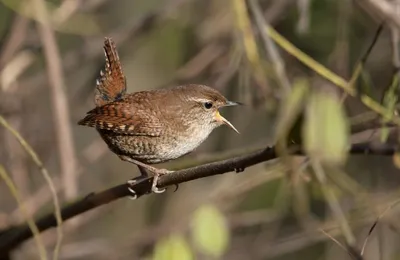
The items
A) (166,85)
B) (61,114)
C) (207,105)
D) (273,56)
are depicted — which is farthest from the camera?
(166,85)

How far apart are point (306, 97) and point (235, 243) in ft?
10.0

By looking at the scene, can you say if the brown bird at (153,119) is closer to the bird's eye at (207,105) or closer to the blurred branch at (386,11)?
the bird's eye at (207,105)

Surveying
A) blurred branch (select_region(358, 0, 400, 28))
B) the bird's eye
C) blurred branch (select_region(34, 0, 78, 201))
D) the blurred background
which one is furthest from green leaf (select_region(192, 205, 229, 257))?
blurred branch (select_region(34, 0, 78, 201))

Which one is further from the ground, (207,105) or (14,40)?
(14,40)

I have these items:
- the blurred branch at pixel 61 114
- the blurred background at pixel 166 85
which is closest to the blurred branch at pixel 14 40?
the blurred background at pixel 166 85

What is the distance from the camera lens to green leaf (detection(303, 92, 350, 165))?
1.72m

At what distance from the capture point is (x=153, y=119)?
326cm

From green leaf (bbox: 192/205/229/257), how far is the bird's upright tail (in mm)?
1212

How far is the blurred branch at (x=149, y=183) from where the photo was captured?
1.88 meters

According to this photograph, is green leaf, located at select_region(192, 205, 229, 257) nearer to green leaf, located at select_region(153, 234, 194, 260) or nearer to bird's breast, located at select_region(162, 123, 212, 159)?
green leaf, located at select_region(153, 234, 194, 260)

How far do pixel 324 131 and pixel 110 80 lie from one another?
5.66ft

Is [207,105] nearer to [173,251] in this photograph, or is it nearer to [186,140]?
[186,140]

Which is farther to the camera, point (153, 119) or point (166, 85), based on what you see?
point (166, 85)

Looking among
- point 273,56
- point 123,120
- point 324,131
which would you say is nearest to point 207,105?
point 123,120
